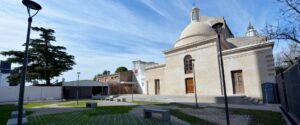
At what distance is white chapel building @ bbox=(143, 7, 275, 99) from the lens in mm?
17219

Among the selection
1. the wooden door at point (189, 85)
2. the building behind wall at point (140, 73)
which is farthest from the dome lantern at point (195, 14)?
the wooden door at point (189, 85)

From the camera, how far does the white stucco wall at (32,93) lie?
24.6 metres

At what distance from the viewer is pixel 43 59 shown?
28.2 meters

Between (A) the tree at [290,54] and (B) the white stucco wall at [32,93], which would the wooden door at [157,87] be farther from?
(A) the tree at [290,54]

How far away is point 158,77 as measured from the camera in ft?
95.2

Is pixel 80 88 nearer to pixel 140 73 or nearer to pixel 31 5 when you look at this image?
pixel 140 73

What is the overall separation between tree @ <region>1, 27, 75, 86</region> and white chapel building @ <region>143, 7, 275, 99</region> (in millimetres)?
14109

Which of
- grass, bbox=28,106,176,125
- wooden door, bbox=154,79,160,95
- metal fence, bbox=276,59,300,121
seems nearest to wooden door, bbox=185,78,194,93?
wooden door, bbox=154,79,160,95

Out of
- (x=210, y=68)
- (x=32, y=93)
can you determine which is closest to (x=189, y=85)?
A: (x=210, y=68)

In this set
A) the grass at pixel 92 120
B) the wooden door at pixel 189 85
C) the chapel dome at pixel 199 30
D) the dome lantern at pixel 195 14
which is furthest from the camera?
the dome lantern at pixel 195 14

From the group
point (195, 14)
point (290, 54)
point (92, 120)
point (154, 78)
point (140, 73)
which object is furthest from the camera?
point (140, 73)

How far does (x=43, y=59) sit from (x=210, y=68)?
24481mm

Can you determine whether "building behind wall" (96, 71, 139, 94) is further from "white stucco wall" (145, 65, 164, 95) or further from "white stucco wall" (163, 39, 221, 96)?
"white stucco wall" (163, 39, 221, 96)

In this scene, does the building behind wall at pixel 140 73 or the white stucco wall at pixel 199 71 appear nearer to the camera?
the white stucco wall at pixel 199 71
